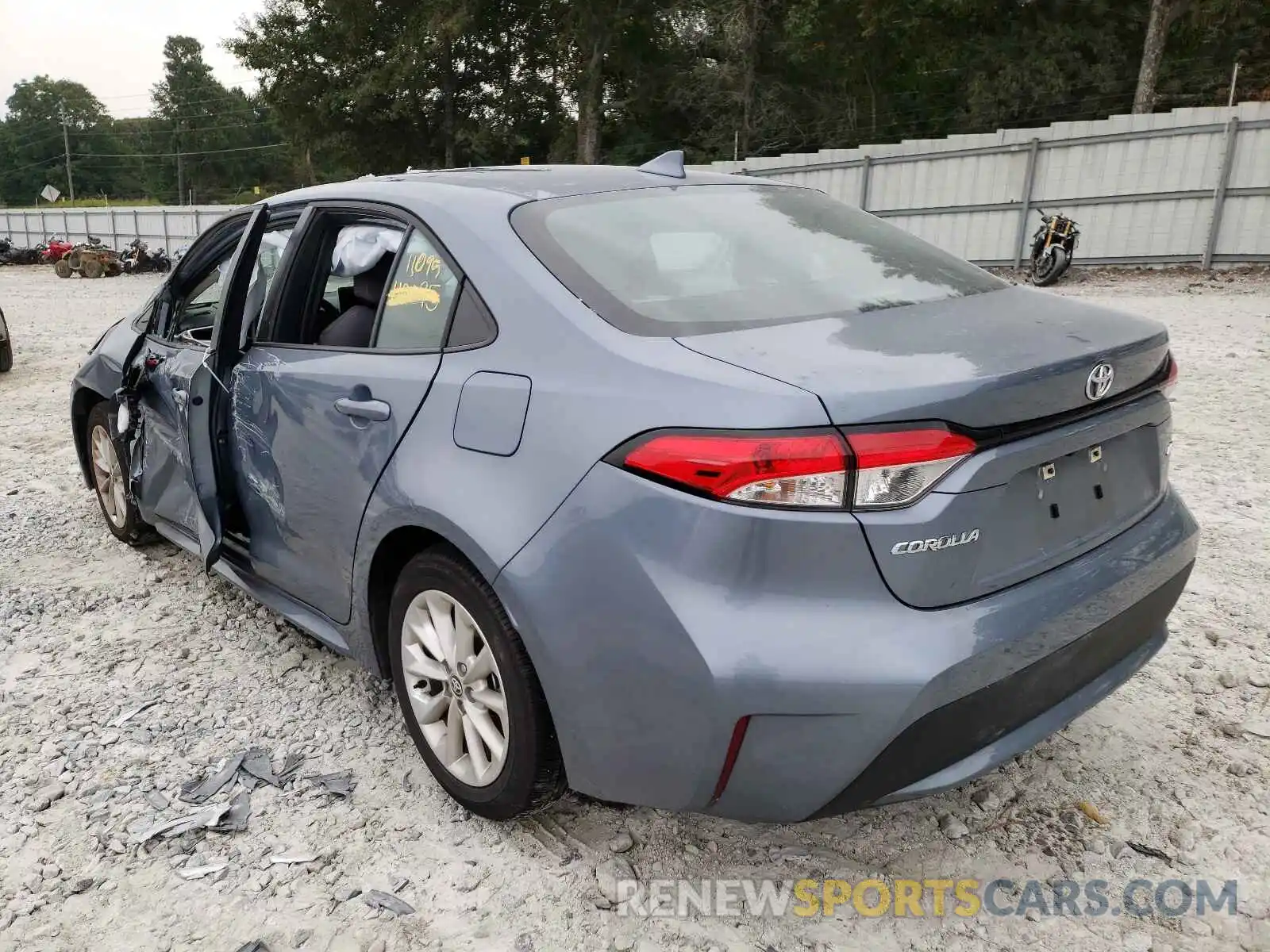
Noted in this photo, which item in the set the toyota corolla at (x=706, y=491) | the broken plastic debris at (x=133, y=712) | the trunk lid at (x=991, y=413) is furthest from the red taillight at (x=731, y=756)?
the broken plastic debris at (x=133, y=712)

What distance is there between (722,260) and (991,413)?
2.95 ft

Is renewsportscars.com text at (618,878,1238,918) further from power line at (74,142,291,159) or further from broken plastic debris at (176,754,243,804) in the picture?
power line at (74,142,291,159)

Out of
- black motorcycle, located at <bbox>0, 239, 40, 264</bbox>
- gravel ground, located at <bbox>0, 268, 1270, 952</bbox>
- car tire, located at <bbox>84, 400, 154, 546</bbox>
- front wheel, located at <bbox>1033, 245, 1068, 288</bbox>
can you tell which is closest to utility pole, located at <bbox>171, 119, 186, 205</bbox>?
black motorcycle, located at <bbox>0, 239, 40, 264</bbox>

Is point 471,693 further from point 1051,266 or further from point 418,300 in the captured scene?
point 1051,266

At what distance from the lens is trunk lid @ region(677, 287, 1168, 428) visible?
177cm

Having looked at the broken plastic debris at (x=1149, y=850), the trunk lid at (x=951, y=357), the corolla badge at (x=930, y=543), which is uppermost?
the trunk lid at (x=951, y=357)

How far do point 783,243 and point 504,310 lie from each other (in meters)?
0.83

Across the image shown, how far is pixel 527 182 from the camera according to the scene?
8.91 ft

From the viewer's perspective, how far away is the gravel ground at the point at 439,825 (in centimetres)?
211

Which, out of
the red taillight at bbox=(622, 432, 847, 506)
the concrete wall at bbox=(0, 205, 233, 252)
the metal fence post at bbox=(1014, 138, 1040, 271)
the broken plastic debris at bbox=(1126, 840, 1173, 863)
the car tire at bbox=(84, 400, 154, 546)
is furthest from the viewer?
the concrete wall at bbox=(0, 205, 233, 252)

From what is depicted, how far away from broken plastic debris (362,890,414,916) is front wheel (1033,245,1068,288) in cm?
1458

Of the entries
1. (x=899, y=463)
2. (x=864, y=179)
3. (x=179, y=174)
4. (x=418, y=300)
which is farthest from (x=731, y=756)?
(x=179, y=174)

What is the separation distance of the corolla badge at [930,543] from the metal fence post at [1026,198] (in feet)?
53.3

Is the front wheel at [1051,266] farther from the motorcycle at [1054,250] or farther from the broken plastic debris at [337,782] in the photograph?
the broken plastic debris at [337,782]
